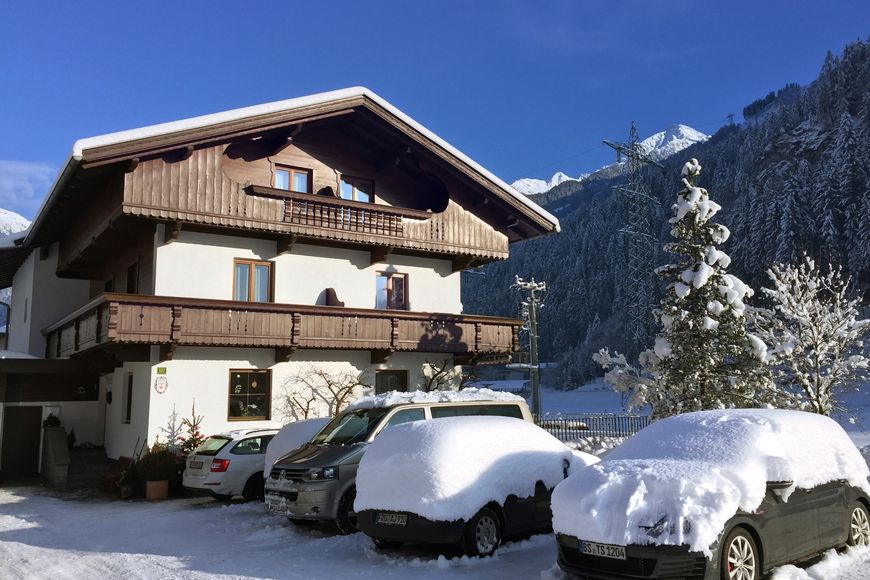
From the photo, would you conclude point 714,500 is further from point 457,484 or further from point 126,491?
point 126,491

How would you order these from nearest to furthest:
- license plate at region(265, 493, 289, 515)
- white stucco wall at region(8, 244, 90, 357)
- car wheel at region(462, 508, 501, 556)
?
car wheel at region(462, 508, 501, 556) < license plate at region(265, 493, 289, 515) < white stucco wall at region(8, 244, 90, 357)

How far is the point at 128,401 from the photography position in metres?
21.0

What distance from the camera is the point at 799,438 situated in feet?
26.2

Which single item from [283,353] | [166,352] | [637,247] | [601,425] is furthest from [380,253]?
[637,247]

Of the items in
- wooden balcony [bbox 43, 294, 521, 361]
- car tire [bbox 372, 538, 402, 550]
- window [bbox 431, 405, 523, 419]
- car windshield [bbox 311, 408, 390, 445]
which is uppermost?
wooden balcony [bbox 43, 294, 521, 361]

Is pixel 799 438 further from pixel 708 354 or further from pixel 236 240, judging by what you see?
pixel 236 240

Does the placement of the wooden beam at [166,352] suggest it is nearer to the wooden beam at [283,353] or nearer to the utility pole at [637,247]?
the wooden beam at [283,353]

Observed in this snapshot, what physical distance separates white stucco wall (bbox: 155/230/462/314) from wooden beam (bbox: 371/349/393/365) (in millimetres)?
1573

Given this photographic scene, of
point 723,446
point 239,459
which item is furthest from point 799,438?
point 239,459

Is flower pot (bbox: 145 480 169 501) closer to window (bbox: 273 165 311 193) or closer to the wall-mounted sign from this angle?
the wall-mounted sign

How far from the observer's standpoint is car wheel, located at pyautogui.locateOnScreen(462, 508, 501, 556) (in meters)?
8.74

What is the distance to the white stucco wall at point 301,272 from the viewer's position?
19578mm

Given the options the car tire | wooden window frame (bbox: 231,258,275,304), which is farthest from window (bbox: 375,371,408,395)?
the car tire

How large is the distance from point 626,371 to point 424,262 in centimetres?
843
